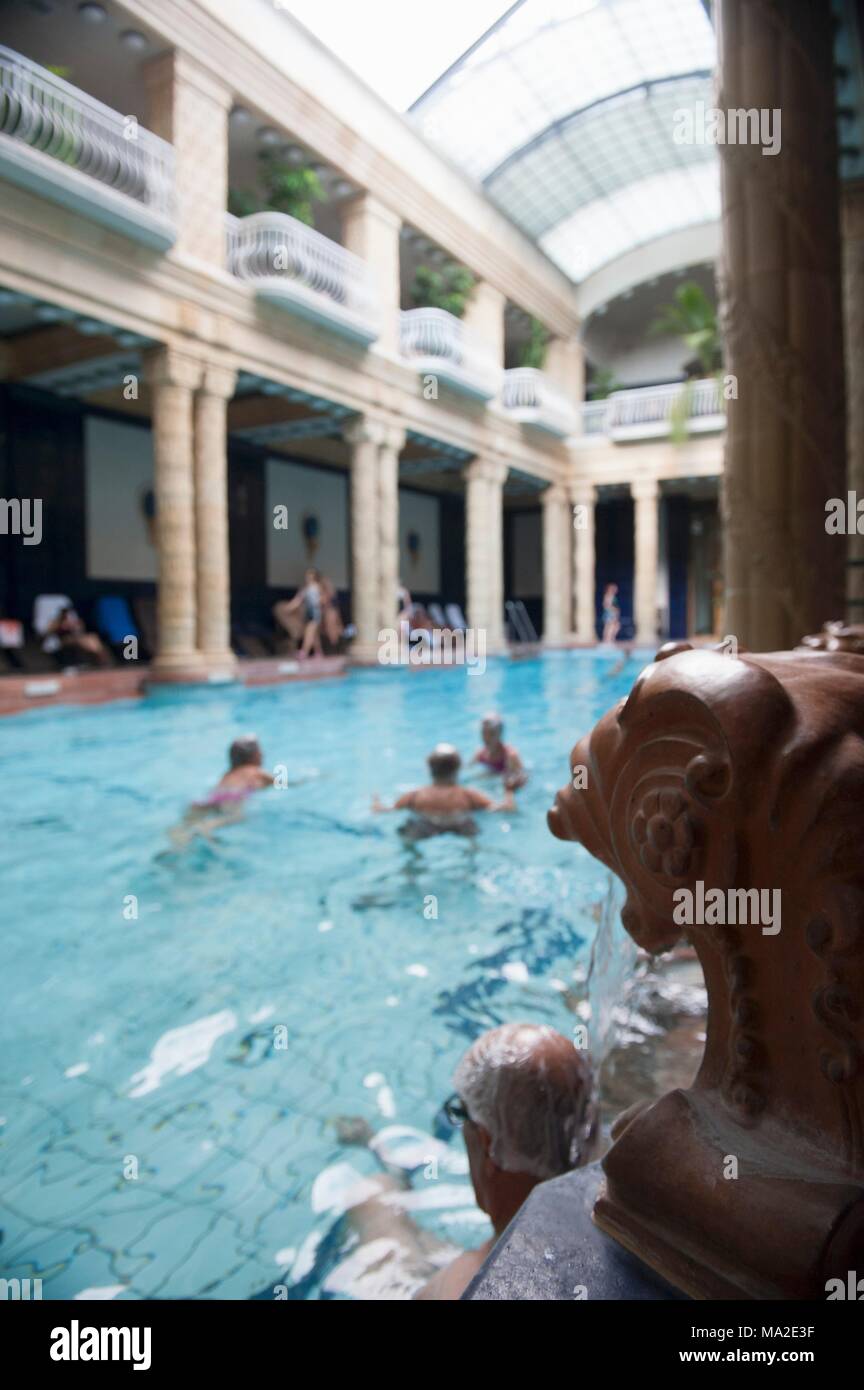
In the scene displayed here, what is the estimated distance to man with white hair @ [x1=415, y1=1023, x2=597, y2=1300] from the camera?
5.35 feet

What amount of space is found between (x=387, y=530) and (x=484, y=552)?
425 cm

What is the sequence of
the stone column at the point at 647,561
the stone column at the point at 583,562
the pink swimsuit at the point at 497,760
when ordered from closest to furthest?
A: the pink swimsuit at the point at 497,760 < the stone column at the point at 647,561 < the stone column at the point at 583,562

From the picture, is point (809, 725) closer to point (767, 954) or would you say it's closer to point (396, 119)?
point (767, 954)

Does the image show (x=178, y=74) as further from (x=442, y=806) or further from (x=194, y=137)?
(x=442, y=806)

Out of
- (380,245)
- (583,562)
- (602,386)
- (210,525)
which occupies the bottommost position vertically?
(210,525)

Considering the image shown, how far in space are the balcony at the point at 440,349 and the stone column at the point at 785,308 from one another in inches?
552

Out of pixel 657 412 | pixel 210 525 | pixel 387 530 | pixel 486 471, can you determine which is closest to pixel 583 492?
pixel 657 412

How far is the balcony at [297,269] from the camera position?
13148mm

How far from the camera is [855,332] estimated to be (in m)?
5.92

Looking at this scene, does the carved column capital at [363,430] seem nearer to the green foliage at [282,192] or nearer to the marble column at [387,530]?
the marble column at [387,530]

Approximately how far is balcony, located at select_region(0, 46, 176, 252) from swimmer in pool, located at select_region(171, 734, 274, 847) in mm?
7578

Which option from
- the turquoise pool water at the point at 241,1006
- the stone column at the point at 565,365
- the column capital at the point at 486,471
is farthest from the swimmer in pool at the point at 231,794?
the stone column at the point at 565,365

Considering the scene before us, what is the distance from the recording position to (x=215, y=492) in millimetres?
12602

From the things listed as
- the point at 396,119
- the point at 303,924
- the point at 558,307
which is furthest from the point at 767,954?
the point at 558,307
